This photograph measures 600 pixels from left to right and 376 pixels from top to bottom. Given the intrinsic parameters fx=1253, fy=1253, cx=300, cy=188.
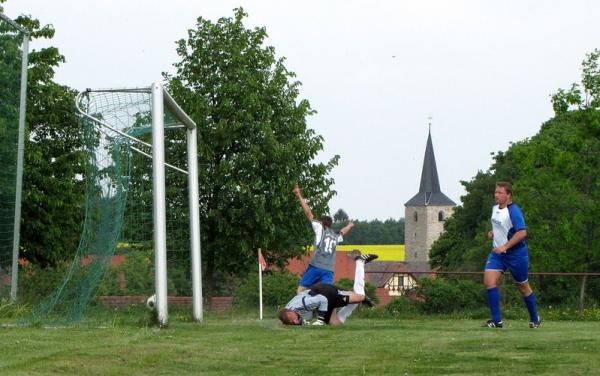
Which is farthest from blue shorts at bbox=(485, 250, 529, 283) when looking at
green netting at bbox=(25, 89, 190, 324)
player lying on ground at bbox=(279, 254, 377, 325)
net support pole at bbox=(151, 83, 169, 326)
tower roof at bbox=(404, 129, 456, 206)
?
tower roof at bbox=(404, 129, 456, 206)

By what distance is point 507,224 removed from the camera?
1411cm

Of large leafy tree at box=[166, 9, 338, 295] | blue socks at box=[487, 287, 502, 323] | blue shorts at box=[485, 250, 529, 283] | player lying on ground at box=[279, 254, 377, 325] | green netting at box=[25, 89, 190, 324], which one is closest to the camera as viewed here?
blue shorts at box=[485, 250, 529, 283]

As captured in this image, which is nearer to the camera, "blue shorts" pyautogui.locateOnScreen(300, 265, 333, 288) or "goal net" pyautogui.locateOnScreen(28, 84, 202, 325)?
Result: "goal net" pyautogui.locateOnScreen(28, 84, 202, 325)

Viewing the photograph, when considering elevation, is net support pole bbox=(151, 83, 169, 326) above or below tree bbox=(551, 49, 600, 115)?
below

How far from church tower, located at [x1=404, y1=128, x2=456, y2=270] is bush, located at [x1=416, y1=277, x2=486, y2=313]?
149m

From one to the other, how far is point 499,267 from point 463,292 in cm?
1326

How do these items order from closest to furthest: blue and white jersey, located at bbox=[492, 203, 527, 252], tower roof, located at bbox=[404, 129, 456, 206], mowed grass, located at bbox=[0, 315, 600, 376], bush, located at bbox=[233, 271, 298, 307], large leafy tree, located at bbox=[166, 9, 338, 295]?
mowed grass, located at bbox=[0, 315, 600, 376], blue and white jersey, located at bbox=[492, 203, 527, 252], bush, located at bbox=[233, 271, 298, 307], large leafy tree, located at bbox=[166, 9, 338, 295], tower roof, located at bbox=[404, 129, 456, 206]

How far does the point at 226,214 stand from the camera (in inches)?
1628

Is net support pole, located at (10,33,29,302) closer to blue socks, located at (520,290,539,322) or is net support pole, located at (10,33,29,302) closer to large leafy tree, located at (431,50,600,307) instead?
blue socks, located at (520,290,539,322)

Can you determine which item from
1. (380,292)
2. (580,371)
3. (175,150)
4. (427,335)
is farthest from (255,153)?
(580,371)

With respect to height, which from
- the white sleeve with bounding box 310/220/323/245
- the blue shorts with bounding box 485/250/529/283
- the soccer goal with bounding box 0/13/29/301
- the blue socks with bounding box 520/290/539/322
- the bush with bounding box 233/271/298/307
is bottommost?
the blue socks with bounding box 520/290/539/322

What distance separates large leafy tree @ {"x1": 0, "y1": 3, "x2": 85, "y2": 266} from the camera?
38.3 m

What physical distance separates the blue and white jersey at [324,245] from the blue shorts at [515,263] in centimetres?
292

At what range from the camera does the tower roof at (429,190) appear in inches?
6658
